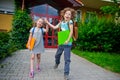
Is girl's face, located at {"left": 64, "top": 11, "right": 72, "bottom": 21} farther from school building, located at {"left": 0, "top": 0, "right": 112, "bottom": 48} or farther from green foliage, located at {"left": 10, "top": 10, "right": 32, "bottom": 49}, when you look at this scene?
school building, located at {"left": 0, "top": 0, "right": 112, "bottom": 48}

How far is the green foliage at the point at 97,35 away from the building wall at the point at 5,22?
16.8 ft

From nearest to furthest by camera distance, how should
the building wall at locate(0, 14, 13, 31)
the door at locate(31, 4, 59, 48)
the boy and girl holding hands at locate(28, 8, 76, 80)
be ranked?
the boy and girl holding hands at locate(28, 8, 76, 80), the building wall at locate(0, 14, 13, 31), the door at locate(31, 4, 59, 48)

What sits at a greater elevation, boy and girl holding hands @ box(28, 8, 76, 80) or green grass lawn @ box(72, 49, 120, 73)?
boy and girl holding hands @ box(28, 8, 76, 80)

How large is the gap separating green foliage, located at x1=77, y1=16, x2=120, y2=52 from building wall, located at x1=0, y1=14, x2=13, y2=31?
16.8 feet

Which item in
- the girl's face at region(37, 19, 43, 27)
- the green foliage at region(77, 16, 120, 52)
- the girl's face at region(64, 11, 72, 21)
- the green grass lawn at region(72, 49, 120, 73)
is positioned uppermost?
the girl's face at region(64, 11, 72, 21)

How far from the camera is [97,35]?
1928 cm

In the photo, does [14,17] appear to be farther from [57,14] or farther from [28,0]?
[57,14]

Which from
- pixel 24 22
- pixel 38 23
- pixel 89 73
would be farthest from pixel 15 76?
pixel 24 22

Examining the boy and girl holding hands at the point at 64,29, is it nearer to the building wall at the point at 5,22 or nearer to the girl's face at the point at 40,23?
the girl's face at the point at 40,23

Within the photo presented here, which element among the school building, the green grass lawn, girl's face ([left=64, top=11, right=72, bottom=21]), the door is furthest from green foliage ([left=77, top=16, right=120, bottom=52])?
girl's face ([left=64, top=11, right=72, bottom=21])

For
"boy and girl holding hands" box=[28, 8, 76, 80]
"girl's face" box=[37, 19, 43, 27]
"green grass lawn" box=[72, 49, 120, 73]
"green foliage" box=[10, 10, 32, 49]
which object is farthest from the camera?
"green foliage" box=[10, 10, 32, 49]

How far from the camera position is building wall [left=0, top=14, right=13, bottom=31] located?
20.3 meters

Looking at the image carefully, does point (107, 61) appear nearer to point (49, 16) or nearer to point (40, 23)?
point (40, 23)

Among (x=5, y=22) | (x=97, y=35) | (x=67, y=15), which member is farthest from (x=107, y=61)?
(x=5, y=22)
